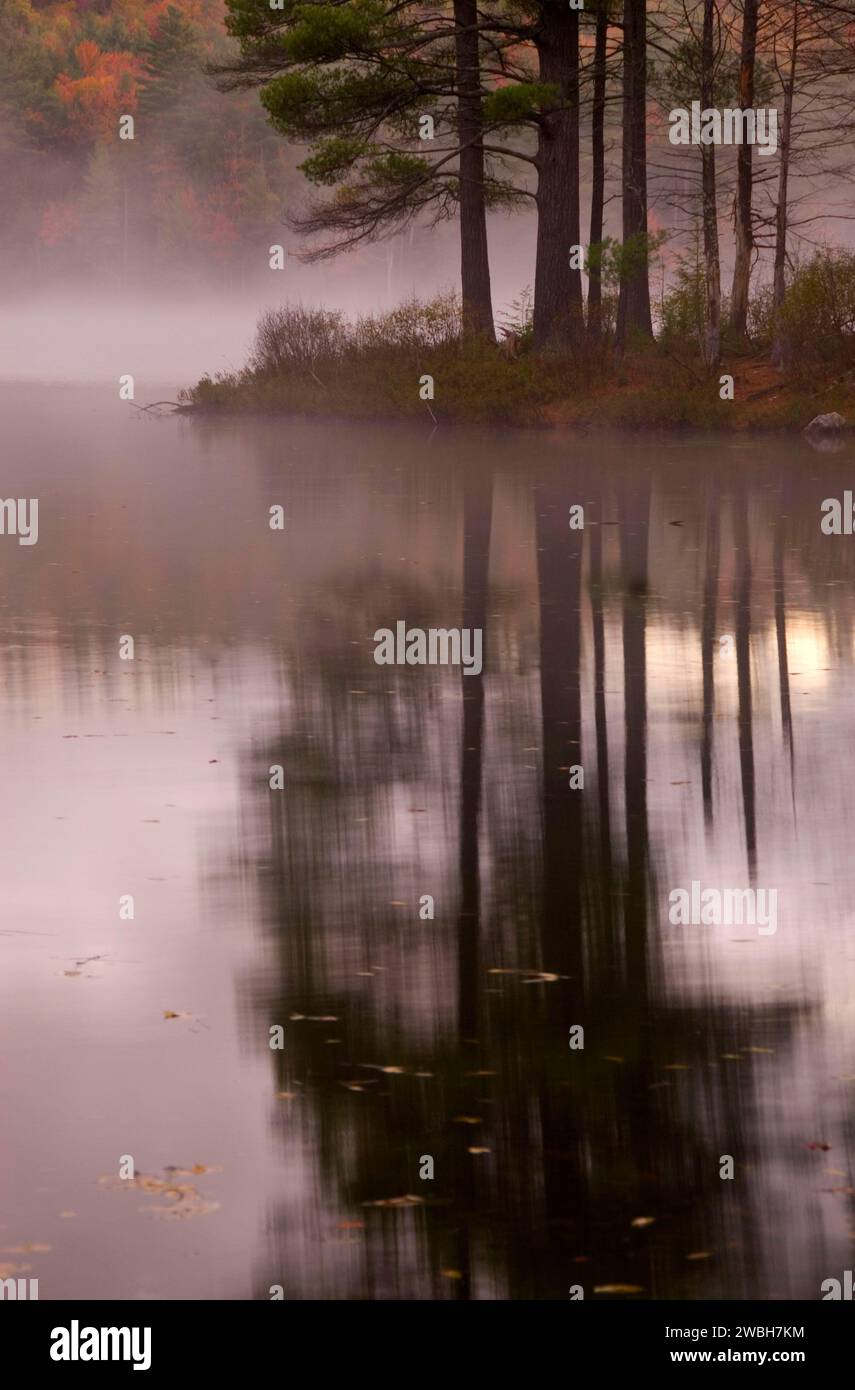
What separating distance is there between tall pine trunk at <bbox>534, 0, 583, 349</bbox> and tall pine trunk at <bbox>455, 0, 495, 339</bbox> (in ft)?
3.74

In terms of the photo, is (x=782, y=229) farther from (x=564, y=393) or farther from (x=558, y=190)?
(x=564, y=393)

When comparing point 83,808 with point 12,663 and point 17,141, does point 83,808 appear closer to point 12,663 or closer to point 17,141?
point 12,663

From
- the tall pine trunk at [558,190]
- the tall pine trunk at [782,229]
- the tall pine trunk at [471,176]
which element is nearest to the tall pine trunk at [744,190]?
the tall pine trunk at [782,229]

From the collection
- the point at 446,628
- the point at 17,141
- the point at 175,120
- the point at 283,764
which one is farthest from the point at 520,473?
the point at 17,141

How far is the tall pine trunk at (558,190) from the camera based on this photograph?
37781 mm

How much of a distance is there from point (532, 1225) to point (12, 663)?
28.9 ft

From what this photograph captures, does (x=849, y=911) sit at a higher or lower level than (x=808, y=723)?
lower

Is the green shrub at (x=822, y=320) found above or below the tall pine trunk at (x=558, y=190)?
below

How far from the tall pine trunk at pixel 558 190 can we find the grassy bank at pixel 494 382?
2.74 ft

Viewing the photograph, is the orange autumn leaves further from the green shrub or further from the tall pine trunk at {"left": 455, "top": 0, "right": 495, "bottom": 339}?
the green shrub

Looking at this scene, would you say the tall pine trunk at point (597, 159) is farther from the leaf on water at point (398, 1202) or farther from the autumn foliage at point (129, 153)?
the autumn foliage at point (129, 153)

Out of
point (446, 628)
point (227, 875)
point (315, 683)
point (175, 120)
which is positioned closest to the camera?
point (227, 875)
